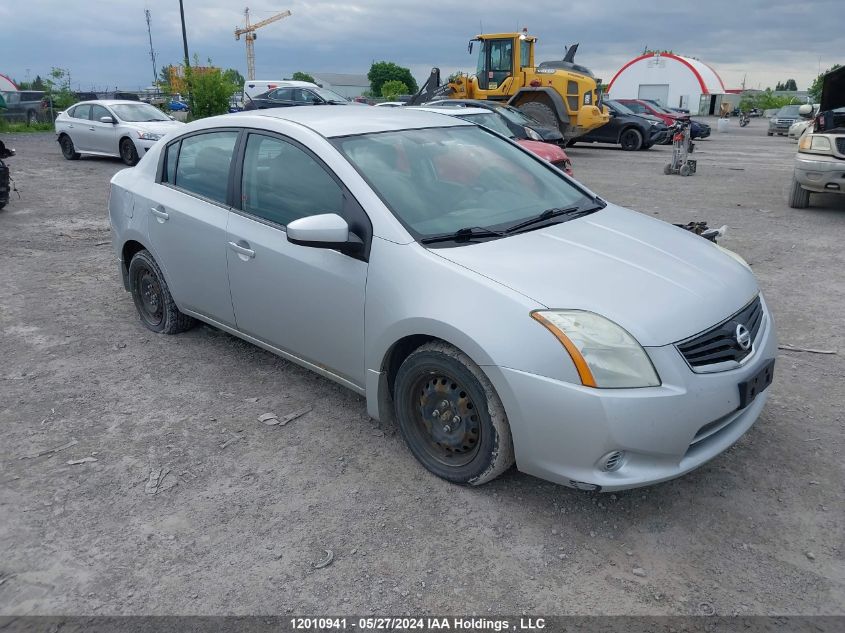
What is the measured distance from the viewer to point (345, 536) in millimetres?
2902

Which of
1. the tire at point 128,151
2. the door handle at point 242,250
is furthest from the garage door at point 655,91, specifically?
the door handle at point 242,250

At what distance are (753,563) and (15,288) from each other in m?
6.49

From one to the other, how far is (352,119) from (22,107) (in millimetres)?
30205

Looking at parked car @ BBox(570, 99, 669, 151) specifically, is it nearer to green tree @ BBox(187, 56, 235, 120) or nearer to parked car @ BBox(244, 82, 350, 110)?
parked car @ BBox(244, 82, 350, 110)

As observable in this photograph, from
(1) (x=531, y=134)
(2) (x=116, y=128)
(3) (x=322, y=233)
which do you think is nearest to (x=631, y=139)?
(1) (x=531, y=134)

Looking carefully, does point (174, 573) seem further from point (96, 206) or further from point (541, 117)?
point (541, 117)

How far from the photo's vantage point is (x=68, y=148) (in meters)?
17.0

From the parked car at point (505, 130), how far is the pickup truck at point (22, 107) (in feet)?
79.5

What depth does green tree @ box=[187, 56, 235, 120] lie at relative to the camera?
84.3 ft

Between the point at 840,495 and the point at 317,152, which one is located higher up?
the point at 317,152

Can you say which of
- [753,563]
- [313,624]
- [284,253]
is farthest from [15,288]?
[753,563]

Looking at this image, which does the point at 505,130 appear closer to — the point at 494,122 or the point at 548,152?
the point at 494,122

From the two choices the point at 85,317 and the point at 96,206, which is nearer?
the point at 85,317

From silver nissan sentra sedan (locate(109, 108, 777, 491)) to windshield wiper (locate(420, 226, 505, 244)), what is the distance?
1 centimetres
